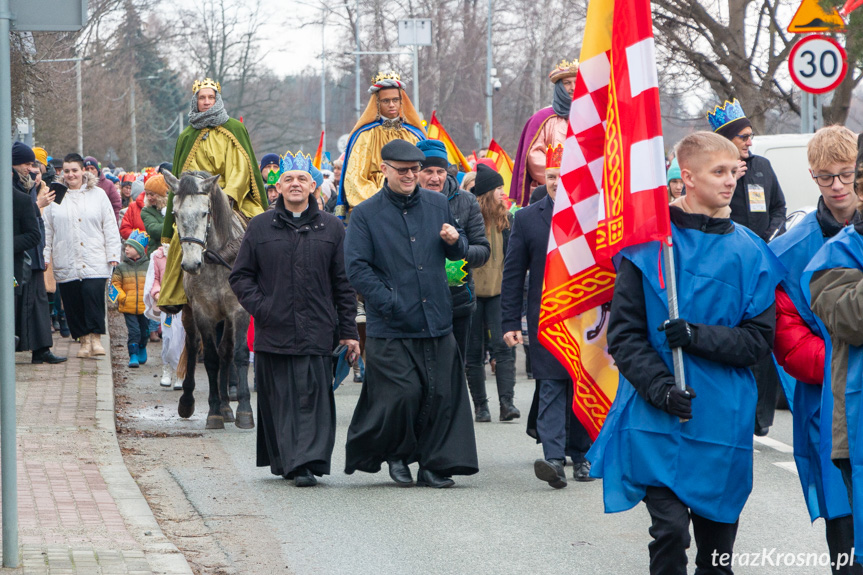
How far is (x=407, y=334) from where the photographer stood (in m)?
7.78

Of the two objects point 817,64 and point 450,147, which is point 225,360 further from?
point 817,64

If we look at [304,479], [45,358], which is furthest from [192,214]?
[45,358]

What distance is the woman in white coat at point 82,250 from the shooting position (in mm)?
14398

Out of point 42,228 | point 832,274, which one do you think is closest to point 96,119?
point 42,228

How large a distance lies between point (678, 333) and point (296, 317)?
4.18 meters

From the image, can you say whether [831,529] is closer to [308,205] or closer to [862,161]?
[862,161]

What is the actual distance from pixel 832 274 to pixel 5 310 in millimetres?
3381

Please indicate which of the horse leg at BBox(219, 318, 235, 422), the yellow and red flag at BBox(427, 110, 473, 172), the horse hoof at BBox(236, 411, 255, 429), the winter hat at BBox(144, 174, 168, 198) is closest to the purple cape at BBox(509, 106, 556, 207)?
the horse leg at BBox(219, 318, 235, 422)

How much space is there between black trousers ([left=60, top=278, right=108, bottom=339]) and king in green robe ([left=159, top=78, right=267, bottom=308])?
10.4 feet

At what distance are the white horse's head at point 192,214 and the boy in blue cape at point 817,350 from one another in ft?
20.4

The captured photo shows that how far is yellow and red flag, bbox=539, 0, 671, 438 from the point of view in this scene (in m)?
4.94

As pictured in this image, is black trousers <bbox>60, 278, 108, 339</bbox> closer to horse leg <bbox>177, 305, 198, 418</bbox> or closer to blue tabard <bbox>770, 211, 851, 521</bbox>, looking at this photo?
horse leg <bbox>177, 305, 198, 418</bbox>

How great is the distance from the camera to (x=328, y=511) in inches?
290

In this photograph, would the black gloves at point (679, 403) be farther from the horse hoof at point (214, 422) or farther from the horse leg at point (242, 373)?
the horse hoof at point (214, 422)
